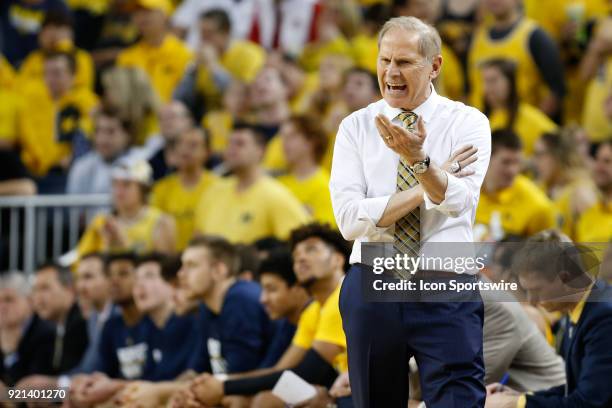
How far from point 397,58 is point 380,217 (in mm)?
564

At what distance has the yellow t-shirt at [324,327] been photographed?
652cm

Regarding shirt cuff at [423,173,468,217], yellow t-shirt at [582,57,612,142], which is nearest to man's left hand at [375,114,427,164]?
shirt cuff at [423,173,468,217]

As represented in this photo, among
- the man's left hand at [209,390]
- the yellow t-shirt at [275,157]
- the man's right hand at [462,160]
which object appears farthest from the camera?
the yellow t-shirt at [275,157]

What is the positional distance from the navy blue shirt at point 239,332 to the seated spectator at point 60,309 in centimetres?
231

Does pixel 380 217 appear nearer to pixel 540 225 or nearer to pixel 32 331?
pixel 540 225

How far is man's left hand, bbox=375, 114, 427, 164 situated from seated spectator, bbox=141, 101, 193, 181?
6.93 meters

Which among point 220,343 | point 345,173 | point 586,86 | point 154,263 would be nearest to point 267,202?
point 154,263

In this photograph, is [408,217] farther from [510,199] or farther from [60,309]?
[60,309]

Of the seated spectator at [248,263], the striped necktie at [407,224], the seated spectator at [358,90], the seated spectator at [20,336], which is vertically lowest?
the seated spectator at [20,336]

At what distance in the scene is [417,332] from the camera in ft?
13.8

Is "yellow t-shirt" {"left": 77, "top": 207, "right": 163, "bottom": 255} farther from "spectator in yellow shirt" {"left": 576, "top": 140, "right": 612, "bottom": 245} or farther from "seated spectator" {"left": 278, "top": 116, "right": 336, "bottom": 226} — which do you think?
"spectator in yellow shirt" {"left": 576, "top": 140, "right": 612, "bottom": 245}

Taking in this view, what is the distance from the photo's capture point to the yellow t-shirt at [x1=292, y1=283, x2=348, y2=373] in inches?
257

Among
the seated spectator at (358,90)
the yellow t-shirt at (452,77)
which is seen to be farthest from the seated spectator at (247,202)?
the yellow t-shirt at (452,77)

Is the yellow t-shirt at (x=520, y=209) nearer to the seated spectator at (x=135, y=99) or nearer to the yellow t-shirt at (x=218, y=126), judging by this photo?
the yellow t-shirt at (x=218, y=126)
